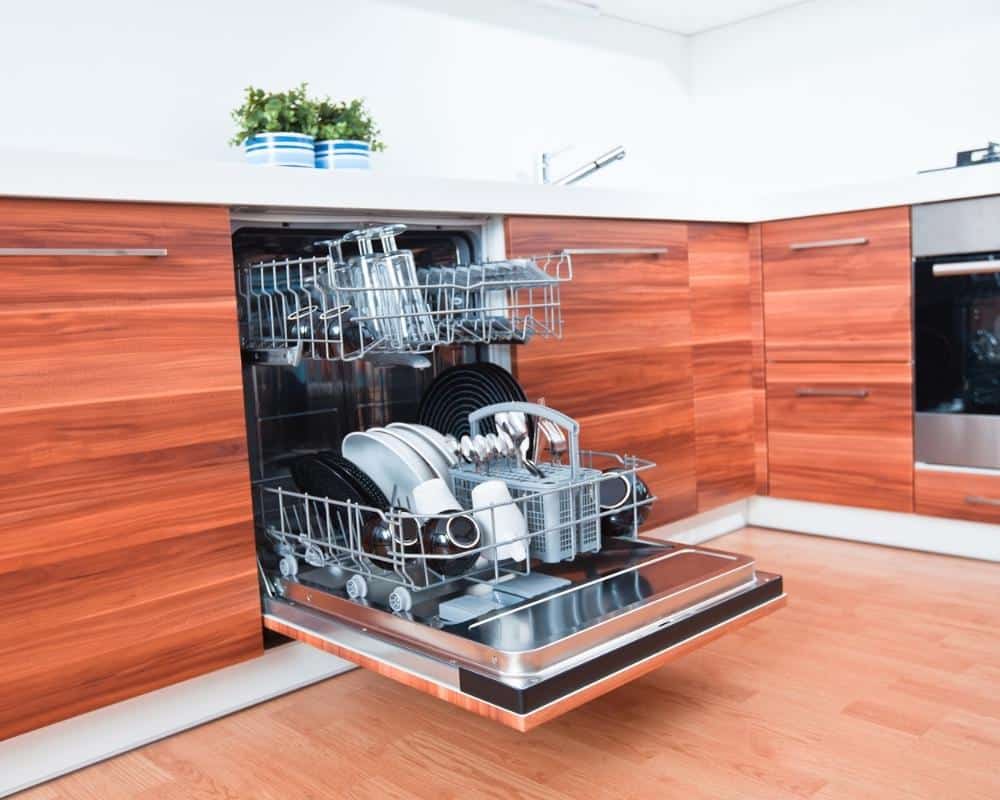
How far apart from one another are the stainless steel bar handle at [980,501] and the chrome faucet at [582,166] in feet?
4.06

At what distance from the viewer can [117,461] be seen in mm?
1476

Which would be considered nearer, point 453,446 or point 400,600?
point 400,600

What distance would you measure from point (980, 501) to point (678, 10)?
1825 mm

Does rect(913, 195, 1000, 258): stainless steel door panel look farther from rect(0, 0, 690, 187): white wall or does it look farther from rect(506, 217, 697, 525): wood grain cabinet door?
rect(0, 0, 690, 187): white wall

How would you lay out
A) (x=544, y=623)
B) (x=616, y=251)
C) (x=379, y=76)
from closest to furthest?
(x=544, y=623) < (x=616, y=251) < (x=379, y=76)

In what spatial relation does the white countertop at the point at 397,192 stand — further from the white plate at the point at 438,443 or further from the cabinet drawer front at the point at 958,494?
the cabinet drawer front at the point at 958,494

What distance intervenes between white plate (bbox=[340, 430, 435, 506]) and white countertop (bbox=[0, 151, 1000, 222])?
424 mm

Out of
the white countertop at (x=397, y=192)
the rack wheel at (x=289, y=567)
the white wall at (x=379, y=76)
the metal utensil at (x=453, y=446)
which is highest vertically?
the white wall at (x=379, y=76)

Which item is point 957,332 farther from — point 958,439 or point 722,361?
point 722,361

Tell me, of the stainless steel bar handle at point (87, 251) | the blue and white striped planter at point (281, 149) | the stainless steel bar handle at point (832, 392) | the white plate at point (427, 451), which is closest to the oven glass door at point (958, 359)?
the stainless steel bar handle at point (832, 392)

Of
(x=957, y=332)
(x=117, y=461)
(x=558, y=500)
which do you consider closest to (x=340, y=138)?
(x=117, y=461)

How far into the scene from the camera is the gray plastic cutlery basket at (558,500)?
147 cm

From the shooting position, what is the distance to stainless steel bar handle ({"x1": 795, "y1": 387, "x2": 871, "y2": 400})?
2.54 meters

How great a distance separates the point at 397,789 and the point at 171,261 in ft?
2.90
